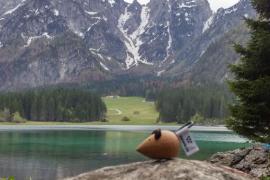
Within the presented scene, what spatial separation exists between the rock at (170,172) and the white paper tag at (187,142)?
1.13ft

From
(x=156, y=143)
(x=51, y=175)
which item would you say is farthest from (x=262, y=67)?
(x=51, y=175)

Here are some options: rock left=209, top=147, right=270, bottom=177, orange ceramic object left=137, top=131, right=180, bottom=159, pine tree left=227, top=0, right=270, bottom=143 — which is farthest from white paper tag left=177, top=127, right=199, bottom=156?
rock left=209, top=147, right=270, bottom=177

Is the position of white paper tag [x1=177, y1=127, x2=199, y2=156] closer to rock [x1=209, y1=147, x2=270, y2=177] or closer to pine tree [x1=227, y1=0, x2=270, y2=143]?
pine tree [x1=227, y1=0, x2=270, y2=143]

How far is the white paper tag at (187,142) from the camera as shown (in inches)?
355

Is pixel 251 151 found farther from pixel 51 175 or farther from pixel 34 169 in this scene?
pixel 34 169

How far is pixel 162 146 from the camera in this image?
29.7ft

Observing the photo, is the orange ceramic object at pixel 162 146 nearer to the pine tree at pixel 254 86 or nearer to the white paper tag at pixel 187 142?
the white paper tag at pixel 187 142

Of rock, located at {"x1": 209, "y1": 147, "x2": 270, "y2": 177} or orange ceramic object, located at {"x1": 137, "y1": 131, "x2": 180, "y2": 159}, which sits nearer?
orange ceramic object, located at {"x1": 137, "y1": 131, "x2": 180, "y2": 159}

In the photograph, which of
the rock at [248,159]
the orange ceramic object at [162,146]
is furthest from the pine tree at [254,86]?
the orange ceramic object at [162,146]

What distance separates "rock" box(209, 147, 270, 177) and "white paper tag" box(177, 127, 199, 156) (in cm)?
1694

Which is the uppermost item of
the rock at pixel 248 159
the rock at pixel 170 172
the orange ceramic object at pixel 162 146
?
the orange ceramic object at pixel 162 146

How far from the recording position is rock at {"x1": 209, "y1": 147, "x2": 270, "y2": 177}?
26438 mm

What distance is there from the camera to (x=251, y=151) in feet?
94.8

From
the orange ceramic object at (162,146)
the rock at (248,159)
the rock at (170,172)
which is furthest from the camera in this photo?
the rock at (248,159)
